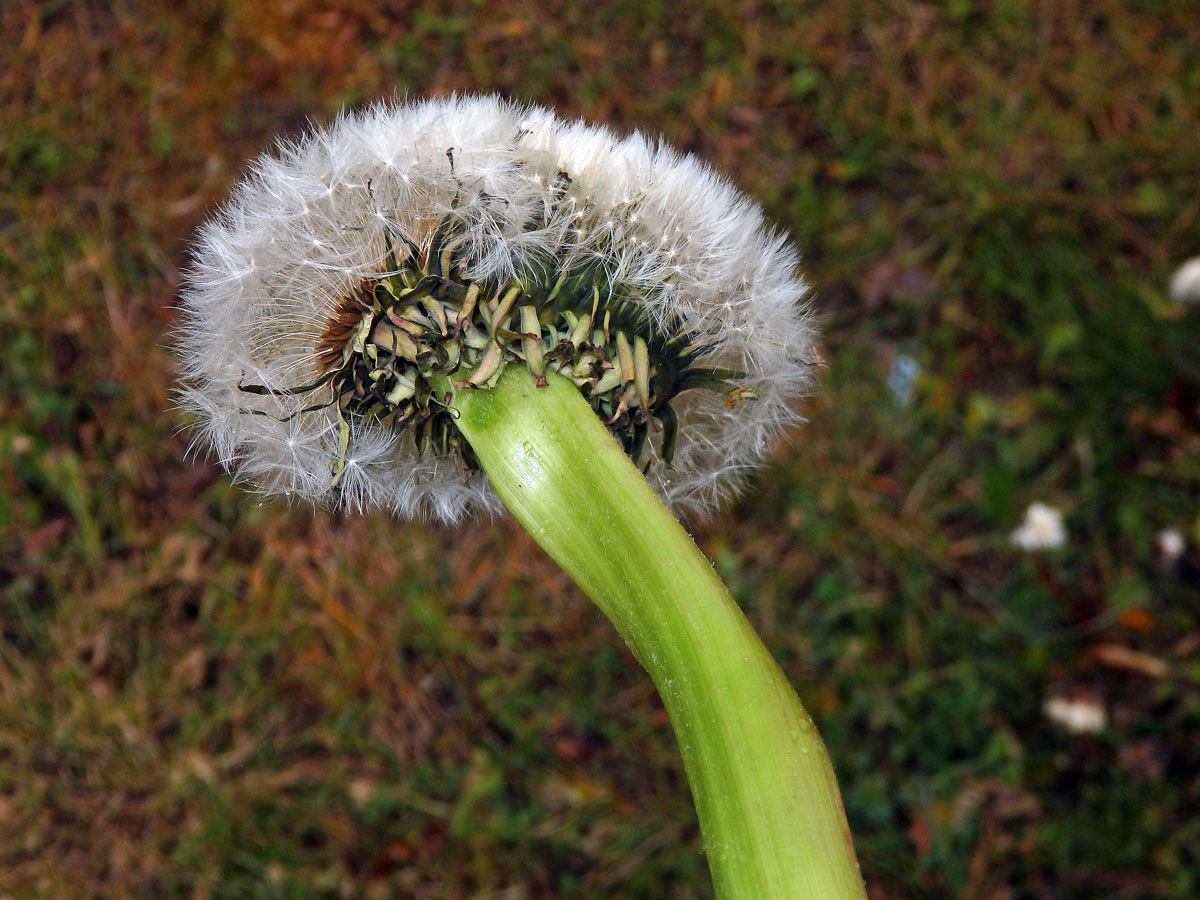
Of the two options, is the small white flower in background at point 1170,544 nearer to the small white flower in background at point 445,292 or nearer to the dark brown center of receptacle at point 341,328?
the small white flower in background at point 445,292

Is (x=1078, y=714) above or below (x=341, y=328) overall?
below

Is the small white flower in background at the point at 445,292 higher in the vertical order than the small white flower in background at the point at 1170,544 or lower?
higher

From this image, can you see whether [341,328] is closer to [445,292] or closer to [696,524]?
[445,292]

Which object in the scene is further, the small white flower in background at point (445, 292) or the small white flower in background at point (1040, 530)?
the small white flower in background at point (1040, 530)

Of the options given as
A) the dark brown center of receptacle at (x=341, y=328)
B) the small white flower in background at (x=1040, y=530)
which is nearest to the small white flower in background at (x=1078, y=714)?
the small white flower in background at (x=1040, y=530)

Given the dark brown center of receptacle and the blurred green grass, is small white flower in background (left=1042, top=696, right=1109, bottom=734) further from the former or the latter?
the dark brown center of receptacle

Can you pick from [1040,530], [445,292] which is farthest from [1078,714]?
[445,292]

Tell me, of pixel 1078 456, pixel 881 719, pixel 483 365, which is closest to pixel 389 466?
pixel 483 365
